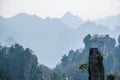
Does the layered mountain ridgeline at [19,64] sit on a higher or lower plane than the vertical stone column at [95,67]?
higher

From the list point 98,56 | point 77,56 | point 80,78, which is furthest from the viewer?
point 77,56

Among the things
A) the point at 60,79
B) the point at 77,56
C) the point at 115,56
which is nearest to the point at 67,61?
the point at 77,56

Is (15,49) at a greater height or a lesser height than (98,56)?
greater

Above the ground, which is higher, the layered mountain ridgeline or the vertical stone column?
the layered mountain ridgeline

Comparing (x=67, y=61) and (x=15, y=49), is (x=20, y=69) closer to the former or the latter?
(x=15, y=49)

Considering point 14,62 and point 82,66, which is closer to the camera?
point 82,66

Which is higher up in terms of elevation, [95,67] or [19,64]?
[19,64]

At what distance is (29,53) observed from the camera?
108 m

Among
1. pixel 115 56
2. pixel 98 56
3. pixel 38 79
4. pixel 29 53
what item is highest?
pixel 115 56

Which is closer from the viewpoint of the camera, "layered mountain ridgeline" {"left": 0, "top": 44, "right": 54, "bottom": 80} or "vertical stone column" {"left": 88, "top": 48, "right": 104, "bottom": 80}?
"vertical stone column" {"left": 88, "top": 48, "right": 104, "bottom": 80}

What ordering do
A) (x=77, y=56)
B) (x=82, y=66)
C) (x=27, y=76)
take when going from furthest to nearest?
(x=77, y=56) < (x=27, y=76) < (x=82, y=66)

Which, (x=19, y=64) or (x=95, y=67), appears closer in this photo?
(x=95, y=67)

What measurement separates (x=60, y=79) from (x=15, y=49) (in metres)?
15.4

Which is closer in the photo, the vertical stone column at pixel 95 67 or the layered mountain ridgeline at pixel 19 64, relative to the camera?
the vertical stone column at pixel 95 67
